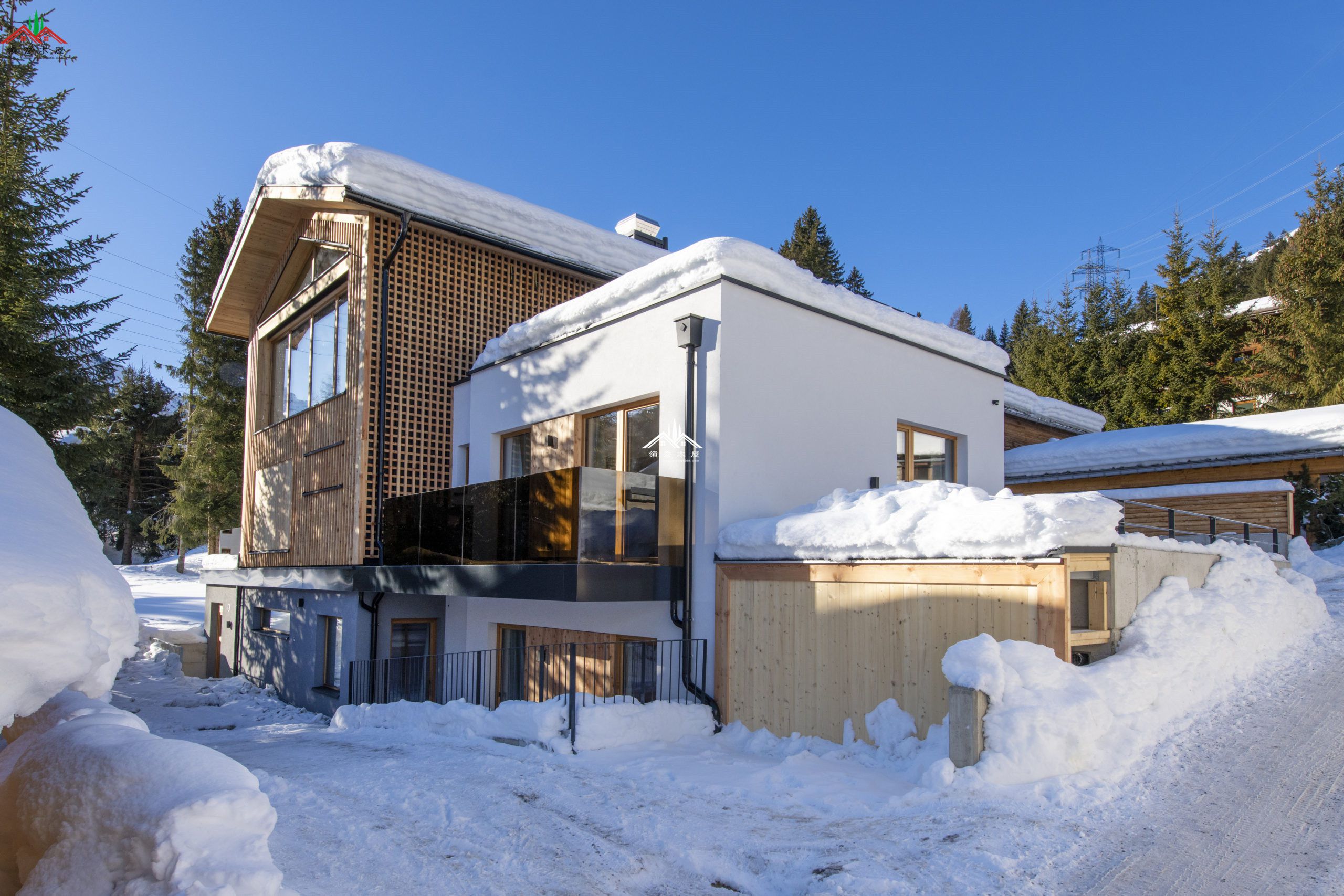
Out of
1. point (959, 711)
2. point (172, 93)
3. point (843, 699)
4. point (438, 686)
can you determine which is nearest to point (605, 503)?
point (843, 699)

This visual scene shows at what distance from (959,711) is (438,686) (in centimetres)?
925

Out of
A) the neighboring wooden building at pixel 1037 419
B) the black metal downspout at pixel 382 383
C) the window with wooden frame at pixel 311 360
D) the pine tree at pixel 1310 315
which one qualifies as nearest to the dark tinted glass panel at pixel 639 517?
the black metal downspout at pixel 382 383

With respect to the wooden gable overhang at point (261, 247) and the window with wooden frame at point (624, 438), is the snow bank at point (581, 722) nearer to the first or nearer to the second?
the window with wooden frame at point (624, 438)

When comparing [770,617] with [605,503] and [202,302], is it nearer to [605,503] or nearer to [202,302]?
[605,503]

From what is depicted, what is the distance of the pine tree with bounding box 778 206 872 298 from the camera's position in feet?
128

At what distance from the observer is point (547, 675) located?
11.1 metres

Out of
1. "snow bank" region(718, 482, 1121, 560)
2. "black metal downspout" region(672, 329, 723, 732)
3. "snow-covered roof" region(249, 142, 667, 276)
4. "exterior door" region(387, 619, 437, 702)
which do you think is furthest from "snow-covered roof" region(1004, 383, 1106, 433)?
"exterior door" region(387, 619, 437, 702)

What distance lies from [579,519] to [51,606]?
6.08 m

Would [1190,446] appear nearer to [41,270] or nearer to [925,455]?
[925,455]

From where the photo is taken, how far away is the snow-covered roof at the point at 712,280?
9.04 metres

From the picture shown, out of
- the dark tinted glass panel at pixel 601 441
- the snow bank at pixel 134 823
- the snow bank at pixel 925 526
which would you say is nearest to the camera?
the snow bank at pixel 134 823

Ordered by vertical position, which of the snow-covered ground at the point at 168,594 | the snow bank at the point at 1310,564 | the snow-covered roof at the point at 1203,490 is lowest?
the snow-covered ground at the point at 168,594

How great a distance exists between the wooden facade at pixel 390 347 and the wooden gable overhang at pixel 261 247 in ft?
0.19

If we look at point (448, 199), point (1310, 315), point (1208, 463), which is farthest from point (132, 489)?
point (1310, 315)
